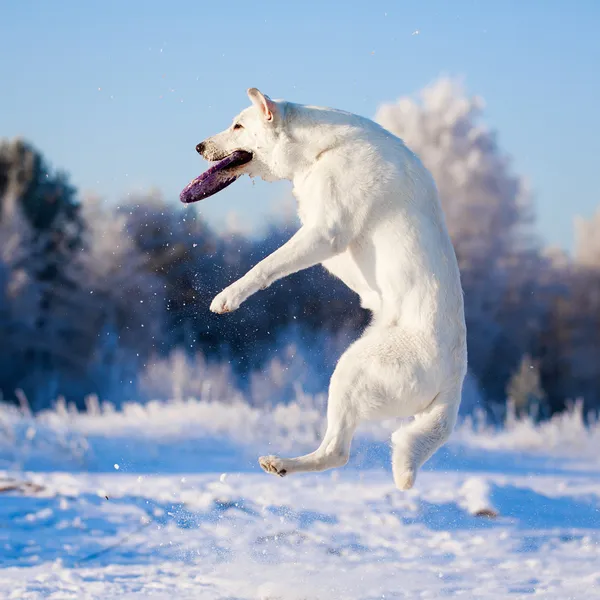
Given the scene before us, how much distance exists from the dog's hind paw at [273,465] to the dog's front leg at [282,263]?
2.31ft

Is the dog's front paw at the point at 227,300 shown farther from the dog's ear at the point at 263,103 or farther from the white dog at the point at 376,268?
the dog's ear at the point at 263,103

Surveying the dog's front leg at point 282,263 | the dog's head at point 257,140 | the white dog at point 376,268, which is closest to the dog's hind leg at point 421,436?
the white dog at point 376,268

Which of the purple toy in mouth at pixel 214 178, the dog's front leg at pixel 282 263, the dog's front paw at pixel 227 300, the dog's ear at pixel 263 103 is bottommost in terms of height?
the dog's front paw at pixel 227 300

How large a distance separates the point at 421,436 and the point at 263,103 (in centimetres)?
183

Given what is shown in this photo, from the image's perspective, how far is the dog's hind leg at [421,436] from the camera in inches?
162

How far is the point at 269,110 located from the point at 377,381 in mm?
1479

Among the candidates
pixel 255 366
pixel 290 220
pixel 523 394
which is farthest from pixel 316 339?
pixel 523 394

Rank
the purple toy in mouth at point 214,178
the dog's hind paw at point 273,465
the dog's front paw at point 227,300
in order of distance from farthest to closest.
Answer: the purple toy in mouth at point 214,178, the dog's front paw at point 227,300, the dog's hind paw at point 273,465

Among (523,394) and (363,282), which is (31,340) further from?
(363,282)

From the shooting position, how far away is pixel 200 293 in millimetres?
7227

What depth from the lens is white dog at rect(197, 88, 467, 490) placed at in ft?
13.5

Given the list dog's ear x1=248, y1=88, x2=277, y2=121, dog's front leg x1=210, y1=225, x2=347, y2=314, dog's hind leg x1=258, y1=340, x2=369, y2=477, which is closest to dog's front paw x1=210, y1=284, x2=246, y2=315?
dog's front leg x1=210, y1=225, x2=347, y2=314

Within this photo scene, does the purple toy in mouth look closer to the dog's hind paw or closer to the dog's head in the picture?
the dog's head

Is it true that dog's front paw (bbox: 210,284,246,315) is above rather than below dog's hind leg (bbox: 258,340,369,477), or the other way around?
above
